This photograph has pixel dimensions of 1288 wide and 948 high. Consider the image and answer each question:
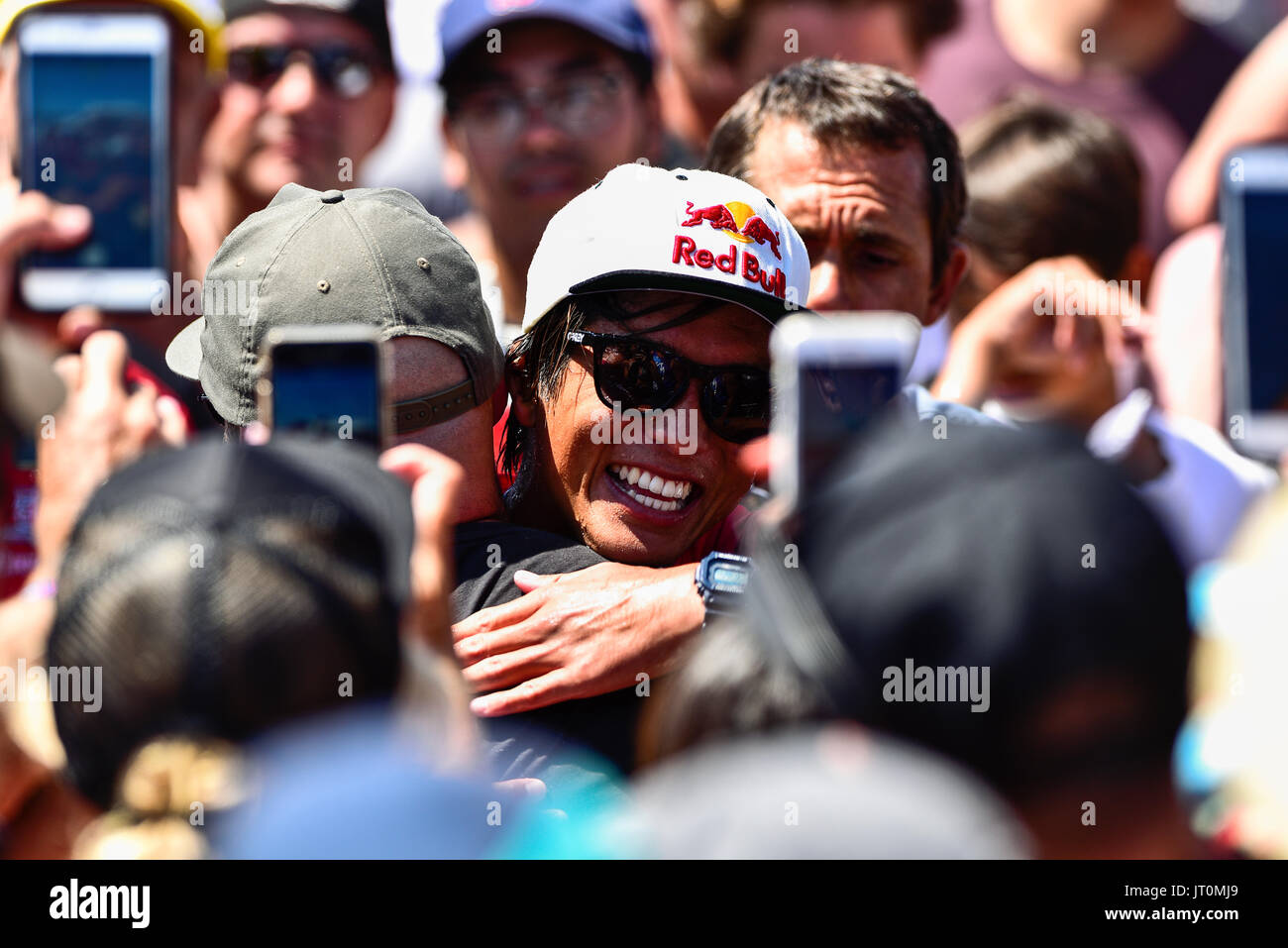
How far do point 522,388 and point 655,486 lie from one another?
1.18 ft

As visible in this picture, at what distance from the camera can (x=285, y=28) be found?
4.57 meters

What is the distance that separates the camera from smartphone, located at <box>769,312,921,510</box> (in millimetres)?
1770

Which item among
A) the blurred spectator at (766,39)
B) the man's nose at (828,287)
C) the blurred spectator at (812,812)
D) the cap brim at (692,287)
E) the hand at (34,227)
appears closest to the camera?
the blurred spectator at (812,812)

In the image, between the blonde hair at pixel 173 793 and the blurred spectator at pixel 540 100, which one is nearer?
the blonde hair at pixel 173 793

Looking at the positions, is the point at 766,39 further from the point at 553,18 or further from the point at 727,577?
the point at 727,577

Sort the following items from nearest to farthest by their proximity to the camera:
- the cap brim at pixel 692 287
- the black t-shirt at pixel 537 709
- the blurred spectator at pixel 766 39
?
the black t-shirt at pixel 537 709, the cap brim at pixel 692 287, the blurred spectator at pixel 766 39

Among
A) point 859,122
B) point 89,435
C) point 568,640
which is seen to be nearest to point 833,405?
point 568,640

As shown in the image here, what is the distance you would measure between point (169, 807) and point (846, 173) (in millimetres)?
2469

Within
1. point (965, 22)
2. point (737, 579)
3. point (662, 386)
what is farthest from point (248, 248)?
point (965, 22)

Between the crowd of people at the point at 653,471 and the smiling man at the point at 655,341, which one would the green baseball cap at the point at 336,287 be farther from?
the smiling man at the point at 655,341

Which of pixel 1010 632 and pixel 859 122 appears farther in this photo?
pixel 859 122

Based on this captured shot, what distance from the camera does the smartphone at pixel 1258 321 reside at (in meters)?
3.57

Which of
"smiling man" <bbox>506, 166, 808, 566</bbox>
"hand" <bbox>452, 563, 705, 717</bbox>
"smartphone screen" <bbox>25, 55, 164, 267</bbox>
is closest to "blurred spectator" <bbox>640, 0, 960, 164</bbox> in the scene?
"smartphone screen" <bbox>25, 55, 164, 267</bbox>

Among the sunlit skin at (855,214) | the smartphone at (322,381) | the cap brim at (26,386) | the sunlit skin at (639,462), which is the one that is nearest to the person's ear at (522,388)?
the sunlit skin at (639,462)
